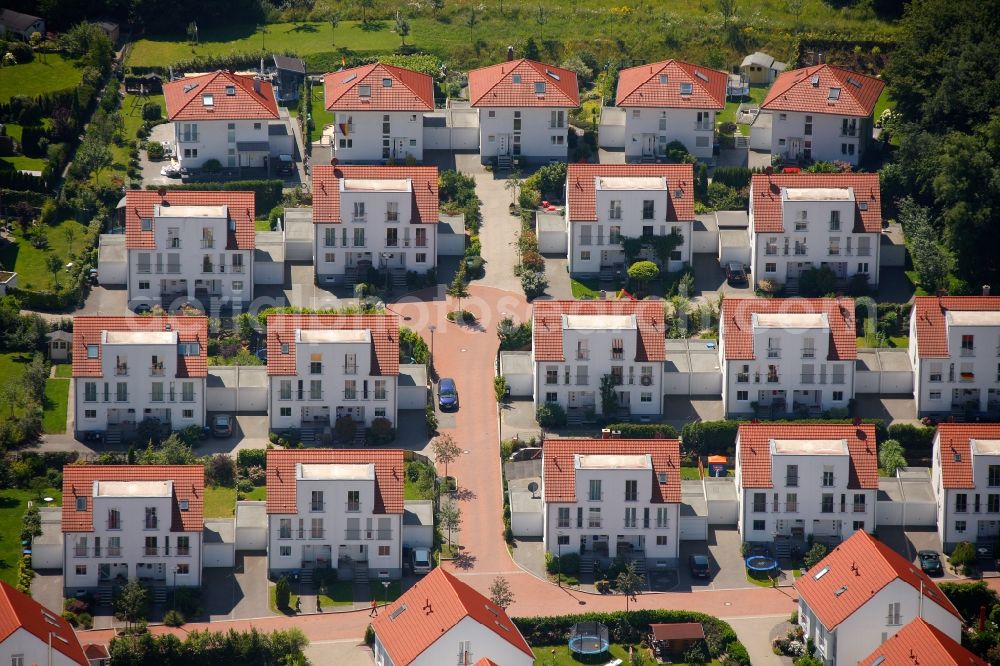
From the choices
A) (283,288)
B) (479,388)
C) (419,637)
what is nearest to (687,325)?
(479,388)

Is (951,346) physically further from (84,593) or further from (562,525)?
(84,593)

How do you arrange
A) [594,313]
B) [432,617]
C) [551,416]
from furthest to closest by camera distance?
[594,313] < [551,416] < [432,617]

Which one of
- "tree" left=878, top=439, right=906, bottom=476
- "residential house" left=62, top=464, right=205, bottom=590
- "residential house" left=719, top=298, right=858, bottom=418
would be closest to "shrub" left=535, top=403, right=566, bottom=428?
"residential house" left=719, top=298, right=858, bottom=418

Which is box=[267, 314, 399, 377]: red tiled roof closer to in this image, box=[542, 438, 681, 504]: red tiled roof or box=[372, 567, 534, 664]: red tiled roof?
box=[542, 438, 681, 504]: red tiled roof

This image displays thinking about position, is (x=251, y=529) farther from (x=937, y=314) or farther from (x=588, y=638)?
(x=937, y=314)

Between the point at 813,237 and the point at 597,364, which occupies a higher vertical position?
the point at 813,237

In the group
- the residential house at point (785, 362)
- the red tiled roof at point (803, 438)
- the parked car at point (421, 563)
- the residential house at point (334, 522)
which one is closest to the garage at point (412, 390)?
the residential house at point (334, 522)

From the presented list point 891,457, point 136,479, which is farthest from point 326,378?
point 891,457
